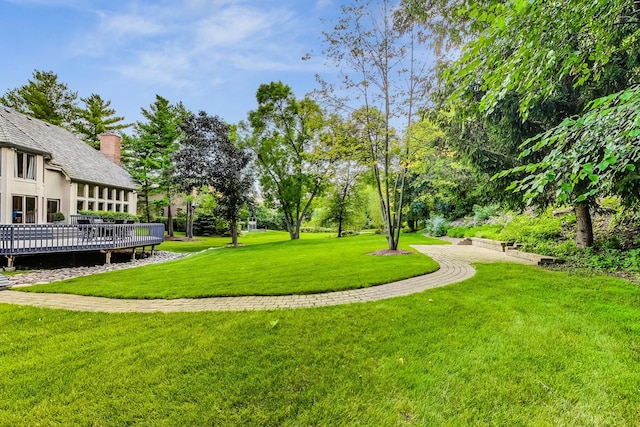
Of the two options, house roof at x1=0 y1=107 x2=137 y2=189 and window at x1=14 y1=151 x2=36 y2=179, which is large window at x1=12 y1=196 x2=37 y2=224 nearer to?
window at x1=14 y1=151 x2=36 y2=179

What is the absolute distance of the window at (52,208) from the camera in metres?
15.7

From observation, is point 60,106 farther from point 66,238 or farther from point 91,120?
point 66,238

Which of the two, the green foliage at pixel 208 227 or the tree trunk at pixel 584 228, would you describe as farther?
the green foliage at pixel 208 227

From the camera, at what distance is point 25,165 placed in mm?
13875

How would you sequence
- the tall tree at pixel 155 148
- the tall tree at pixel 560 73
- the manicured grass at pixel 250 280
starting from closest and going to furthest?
the tall tree at pixel 560 73, the manicured grass at pixel 250 280, the tall tree at pixel 155 148

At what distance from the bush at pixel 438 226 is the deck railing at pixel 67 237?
18.3m

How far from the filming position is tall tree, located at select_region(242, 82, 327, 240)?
19594 millimetres

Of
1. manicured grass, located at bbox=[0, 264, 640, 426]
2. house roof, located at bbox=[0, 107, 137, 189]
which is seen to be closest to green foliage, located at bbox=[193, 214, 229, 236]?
house roof, located at bbox=[0, 107, 137, 189]

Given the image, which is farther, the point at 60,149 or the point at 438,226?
the point at 438,226

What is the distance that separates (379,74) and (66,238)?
13592mm

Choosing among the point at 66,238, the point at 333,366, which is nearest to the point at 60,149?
the point at 66,238

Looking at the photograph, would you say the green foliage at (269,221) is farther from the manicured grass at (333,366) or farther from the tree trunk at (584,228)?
the manicured grass at (333,366)

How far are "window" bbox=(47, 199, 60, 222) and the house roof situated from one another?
1640 mm

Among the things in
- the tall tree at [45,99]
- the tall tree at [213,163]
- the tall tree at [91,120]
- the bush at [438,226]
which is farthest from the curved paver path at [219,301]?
the tall tree at [45,99]
